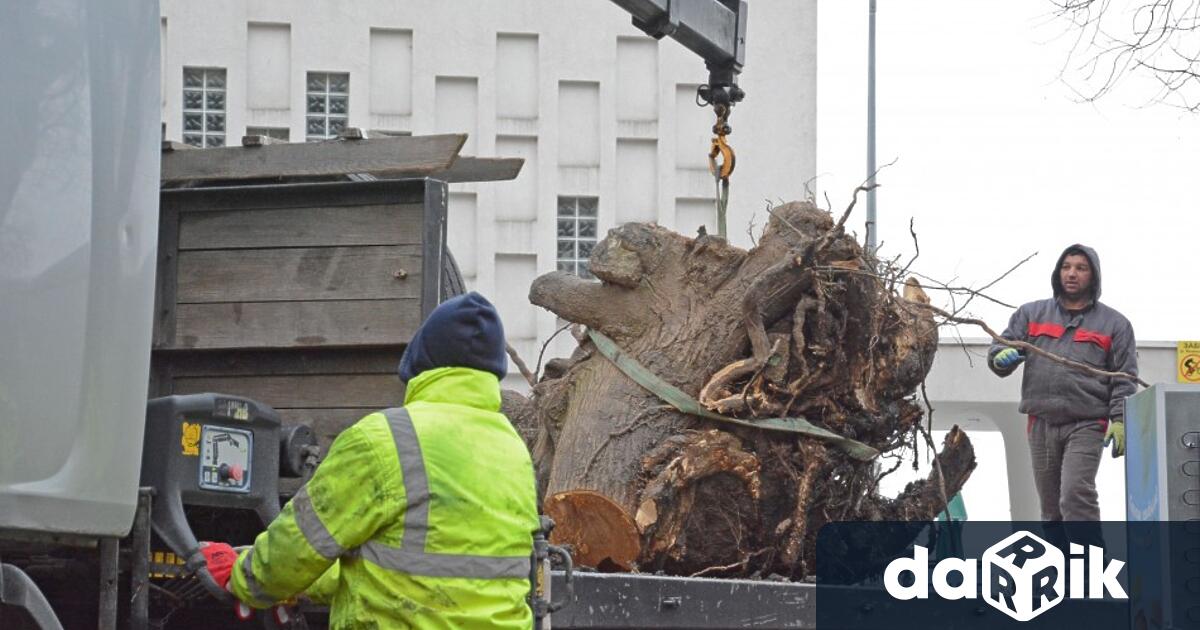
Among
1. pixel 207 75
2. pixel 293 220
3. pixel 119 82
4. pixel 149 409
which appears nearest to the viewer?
pixel 119 82

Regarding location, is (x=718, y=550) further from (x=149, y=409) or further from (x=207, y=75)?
(x=207, y=75)

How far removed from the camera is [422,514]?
137 inches

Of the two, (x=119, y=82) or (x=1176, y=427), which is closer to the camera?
(x=119, y=82)

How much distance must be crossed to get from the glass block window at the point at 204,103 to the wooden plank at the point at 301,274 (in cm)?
2179

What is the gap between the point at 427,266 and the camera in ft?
16.1

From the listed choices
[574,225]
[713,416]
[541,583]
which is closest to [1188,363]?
[713,416]

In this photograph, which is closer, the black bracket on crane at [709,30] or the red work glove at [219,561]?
the red work glove at [219,561]

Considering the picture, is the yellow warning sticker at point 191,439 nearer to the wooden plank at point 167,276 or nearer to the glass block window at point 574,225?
the wooden plank at point 167,276

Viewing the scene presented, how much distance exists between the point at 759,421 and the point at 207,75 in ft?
71.7

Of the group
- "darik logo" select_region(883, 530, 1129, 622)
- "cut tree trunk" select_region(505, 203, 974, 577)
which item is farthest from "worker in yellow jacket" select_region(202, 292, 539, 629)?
"cut tree trunk" select_region(505, 203, 974, 577)

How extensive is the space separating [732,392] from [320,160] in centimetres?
196

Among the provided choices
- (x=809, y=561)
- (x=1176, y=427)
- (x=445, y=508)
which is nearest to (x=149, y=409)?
(x=445, y=508)

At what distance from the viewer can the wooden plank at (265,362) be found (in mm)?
5082

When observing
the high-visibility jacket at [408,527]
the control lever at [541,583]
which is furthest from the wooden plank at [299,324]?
the high-visibility jacket at [408,527]
